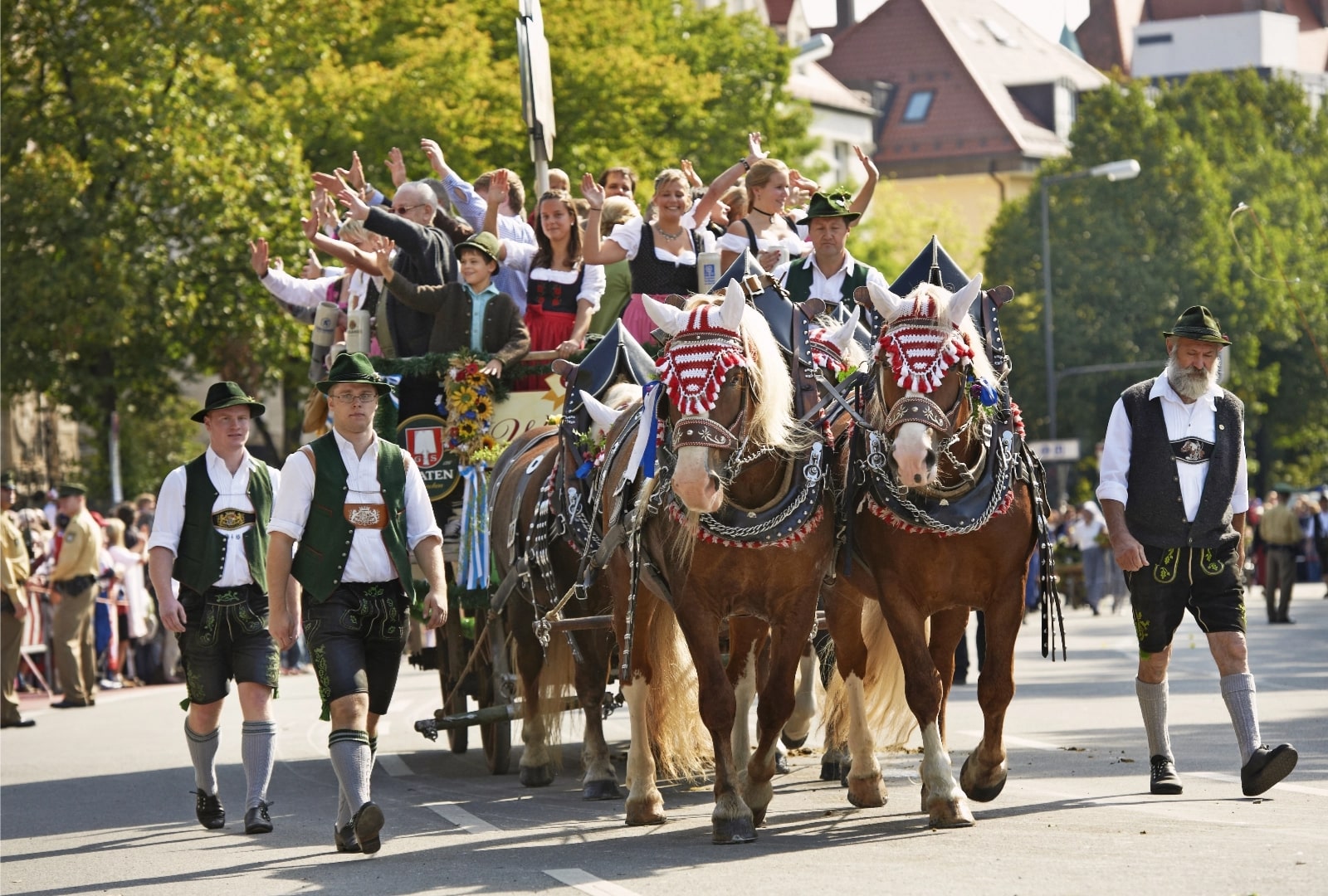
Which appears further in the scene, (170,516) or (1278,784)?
(170,516)

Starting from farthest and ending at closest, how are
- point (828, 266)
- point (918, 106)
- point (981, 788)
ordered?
point (918, 106), point (828, 266), point (981, 788)

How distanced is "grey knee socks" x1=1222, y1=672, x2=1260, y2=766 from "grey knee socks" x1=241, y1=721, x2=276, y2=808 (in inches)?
170

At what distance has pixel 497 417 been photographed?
1317 cm

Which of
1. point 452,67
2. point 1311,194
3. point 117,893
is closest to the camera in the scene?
point 117,893

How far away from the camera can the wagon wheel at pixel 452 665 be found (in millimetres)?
13078

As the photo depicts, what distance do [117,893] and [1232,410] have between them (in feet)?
17.0

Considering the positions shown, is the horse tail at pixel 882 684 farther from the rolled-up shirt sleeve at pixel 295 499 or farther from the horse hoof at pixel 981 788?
the rolled-up shirt sleeve at pixel 295 499

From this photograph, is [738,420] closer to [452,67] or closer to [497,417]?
[497,417]

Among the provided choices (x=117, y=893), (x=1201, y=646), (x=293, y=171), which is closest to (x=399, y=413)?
(x=117, y=893)

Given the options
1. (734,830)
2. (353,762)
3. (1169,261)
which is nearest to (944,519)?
(734,830)

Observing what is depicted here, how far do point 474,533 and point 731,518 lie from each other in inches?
150

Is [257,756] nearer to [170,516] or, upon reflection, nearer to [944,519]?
[170,516]

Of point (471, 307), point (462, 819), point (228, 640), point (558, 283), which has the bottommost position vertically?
point (462, 819)

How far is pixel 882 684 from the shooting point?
Result: 10477mm
